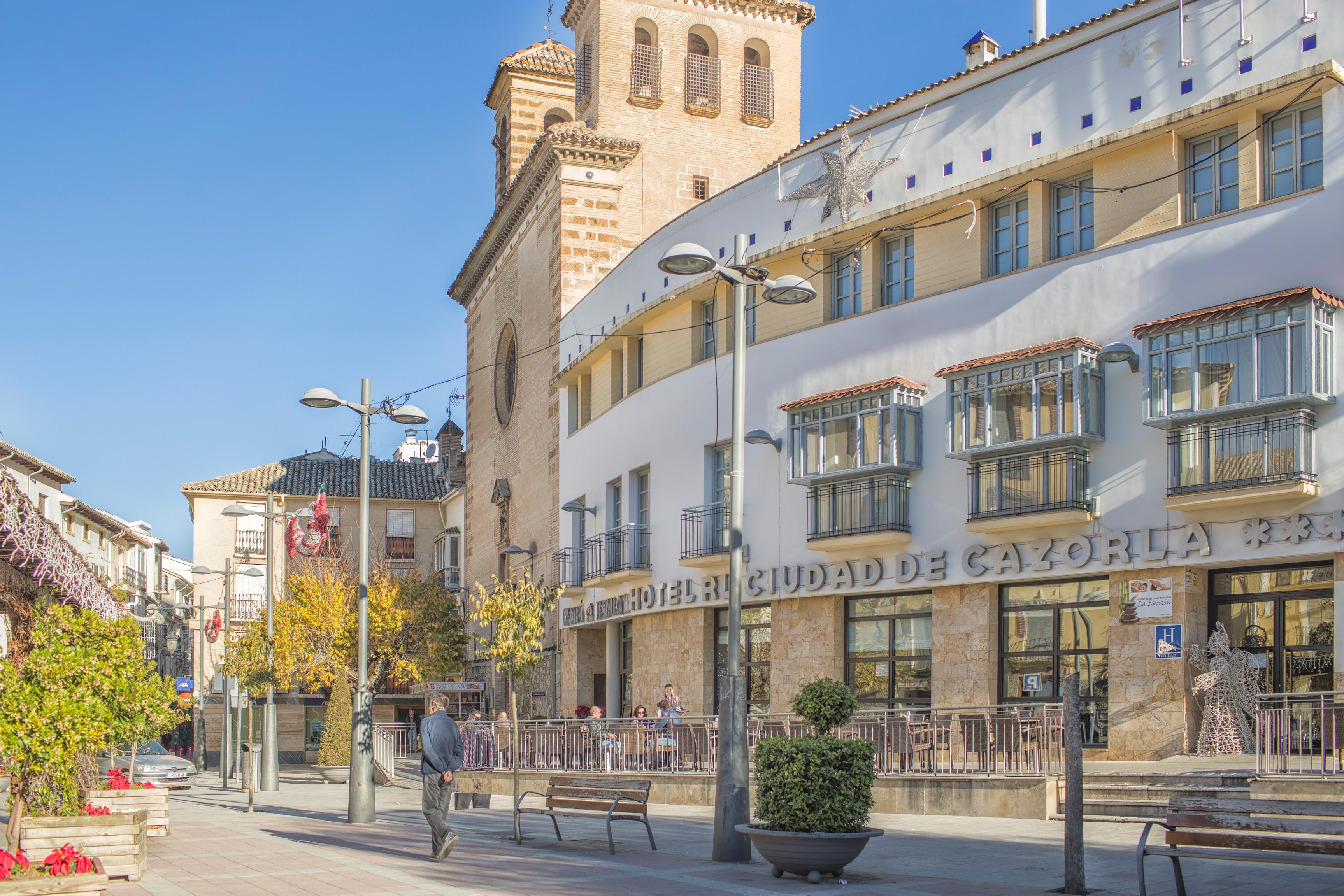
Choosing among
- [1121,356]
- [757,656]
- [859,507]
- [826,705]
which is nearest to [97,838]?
[826,705]

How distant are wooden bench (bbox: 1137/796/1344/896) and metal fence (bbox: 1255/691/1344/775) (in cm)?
570

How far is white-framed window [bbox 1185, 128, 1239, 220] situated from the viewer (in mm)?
19016

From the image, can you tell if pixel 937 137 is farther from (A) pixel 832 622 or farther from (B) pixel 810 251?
(A) pixel 832 622

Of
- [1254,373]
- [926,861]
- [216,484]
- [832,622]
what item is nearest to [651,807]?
[832,622]

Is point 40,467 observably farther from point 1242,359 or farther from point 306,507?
point 1242,359

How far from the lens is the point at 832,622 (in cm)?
2445

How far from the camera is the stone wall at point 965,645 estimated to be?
21500 millimetres

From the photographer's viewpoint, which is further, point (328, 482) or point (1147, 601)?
point (328, 482)

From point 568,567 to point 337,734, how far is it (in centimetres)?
890

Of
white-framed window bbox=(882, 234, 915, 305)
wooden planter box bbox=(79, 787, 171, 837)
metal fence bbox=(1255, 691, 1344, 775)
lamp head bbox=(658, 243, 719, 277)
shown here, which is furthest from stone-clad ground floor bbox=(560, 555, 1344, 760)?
wooden planter box bbox=(79, 787, 171, 837)

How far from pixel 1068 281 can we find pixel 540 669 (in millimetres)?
21284

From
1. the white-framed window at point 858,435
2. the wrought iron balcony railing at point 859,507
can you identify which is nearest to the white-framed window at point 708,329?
the white-framed window at point 858,435

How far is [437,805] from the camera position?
14289 mm

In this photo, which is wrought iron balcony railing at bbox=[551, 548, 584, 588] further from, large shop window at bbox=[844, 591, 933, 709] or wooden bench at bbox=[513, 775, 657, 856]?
wooden bench at bbox=[513, 775, 657, 856]
